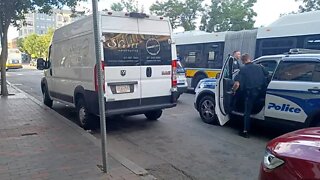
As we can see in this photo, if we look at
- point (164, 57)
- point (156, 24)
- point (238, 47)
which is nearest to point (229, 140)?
point (164, 57)

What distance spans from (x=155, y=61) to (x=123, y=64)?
0.88m

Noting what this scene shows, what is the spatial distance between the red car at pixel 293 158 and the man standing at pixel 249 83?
3.75 metres

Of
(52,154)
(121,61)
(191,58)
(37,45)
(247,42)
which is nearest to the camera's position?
(52,154)

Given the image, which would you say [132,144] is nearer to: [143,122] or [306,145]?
[143,122]

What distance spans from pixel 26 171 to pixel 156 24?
14.1ft

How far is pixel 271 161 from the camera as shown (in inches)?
97.2

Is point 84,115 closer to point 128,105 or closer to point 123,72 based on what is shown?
point 128,105

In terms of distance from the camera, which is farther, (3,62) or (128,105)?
(3,62)

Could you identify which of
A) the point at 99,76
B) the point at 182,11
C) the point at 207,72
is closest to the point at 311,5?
the point at 182,11

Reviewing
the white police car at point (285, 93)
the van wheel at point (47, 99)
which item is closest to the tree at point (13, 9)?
the van wheel at point (47, 99)

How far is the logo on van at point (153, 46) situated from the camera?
7.04m

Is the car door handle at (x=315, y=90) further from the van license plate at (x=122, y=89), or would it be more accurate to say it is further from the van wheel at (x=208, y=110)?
the van license plate at (x=122, y=89)

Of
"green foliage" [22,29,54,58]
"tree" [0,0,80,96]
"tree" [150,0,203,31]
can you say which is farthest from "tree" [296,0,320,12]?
"green foliage" [22,29,54,58]

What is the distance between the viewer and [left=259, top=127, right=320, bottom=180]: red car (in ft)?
6.95
